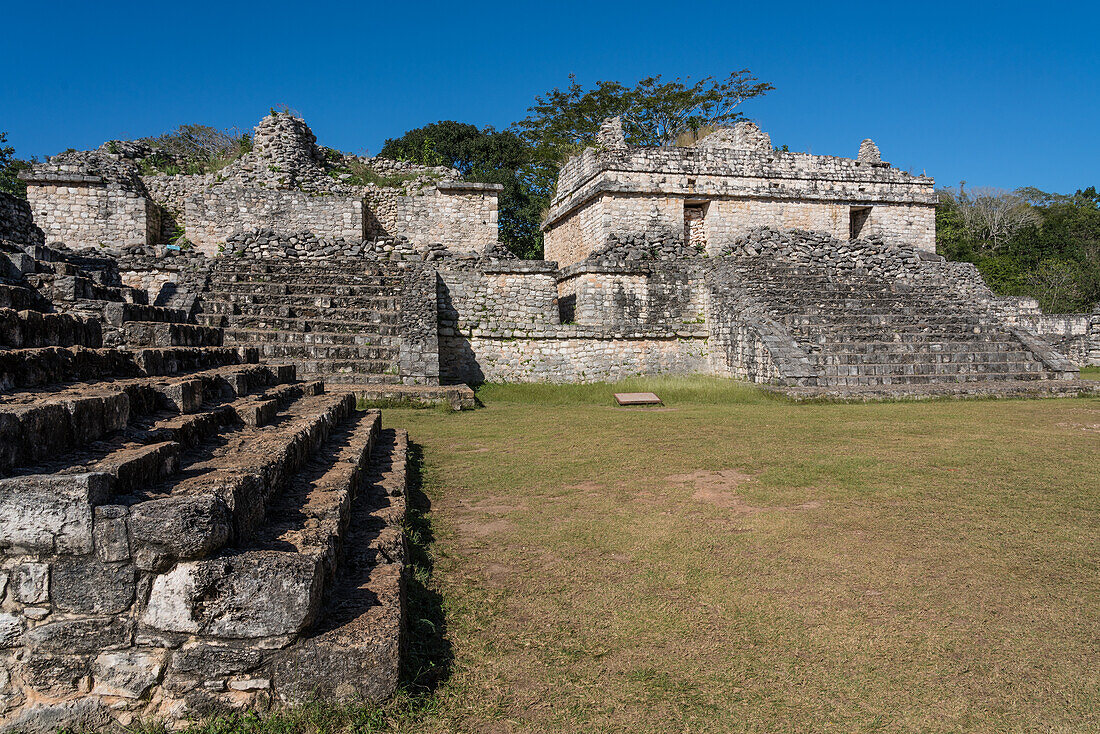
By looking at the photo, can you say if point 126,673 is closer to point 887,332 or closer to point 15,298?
point 15,298

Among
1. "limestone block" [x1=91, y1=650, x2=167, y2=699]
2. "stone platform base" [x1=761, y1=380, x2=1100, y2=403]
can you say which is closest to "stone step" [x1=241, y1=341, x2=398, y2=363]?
"stone platform base" [x1=761, y1=380, x2=1100, y2=403]

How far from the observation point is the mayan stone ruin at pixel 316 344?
2.13 m

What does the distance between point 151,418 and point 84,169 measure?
51.9 ft

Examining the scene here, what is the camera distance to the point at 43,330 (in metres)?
3.94

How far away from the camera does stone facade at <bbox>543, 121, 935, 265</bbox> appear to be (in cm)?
1577

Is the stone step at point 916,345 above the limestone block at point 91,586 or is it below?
above

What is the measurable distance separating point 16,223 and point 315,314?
5.39m

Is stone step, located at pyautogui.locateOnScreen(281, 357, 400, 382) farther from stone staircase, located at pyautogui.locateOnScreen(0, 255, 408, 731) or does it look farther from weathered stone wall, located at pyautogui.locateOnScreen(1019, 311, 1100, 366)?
weathered stone wall, located at pyautogui.locateOnScreen(1019, 311, 1100, 366)

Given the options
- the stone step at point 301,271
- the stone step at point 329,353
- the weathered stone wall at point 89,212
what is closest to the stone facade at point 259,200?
the weathered stone wall at point 89,212

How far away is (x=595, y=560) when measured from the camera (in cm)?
357

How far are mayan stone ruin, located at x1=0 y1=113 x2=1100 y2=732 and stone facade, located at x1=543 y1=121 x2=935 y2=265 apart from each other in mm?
83

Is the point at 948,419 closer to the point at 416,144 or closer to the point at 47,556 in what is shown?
the point at 47,556

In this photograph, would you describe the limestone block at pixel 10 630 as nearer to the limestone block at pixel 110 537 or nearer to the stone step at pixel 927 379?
the limestone block at pixel 110 537

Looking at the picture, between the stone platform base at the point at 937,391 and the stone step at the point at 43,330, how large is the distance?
373 inches
